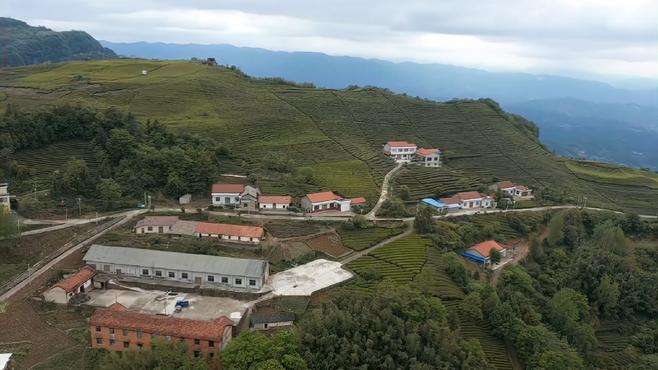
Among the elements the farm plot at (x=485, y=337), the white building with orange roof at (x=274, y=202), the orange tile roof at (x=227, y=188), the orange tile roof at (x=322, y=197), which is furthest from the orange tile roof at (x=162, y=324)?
the orange tile roof at (x=322, y=197)

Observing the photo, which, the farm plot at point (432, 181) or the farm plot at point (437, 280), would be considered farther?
the farm plot at point (432, 181)

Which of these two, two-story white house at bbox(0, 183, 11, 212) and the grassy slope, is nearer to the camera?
two-story white house at bbox(0, 183, 11, 212)

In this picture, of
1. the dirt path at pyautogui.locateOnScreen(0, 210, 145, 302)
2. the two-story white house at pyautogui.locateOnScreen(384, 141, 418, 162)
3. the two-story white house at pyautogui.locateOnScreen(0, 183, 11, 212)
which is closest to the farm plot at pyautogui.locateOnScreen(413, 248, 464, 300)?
the dirt path at pyautogui.locateOnScreen(0, 210, 145, 302)

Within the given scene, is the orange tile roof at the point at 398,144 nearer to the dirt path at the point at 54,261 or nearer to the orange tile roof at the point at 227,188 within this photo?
the orange tile roof at the point at 227,188

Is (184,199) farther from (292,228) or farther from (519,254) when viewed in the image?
(519,254)

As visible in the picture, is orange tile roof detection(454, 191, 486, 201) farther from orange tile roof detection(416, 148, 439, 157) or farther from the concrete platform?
the concrete platform

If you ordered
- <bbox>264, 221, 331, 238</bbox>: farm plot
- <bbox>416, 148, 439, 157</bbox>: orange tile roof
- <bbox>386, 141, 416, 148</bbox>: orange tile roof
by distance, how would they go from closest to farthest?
1. <bbox>264, 221, 331, 238</bbox>: farm plot
2. <bbox>416, 148, 439, 157</bbox>: orange tile roof
3. <bbox>386, 141, 416, 148</bbox>: orange tile roof
